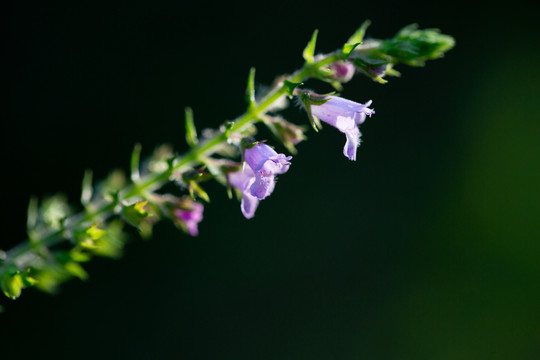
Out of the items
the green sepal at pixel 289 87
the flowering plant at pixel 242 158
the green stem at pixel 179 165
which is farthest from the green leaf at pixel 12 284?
the green sepal at pixel 289 87

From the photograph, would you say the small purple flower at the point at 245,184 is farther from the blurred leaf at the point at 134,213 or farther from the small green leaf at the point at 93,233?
the small green leaf at the point at 93,233

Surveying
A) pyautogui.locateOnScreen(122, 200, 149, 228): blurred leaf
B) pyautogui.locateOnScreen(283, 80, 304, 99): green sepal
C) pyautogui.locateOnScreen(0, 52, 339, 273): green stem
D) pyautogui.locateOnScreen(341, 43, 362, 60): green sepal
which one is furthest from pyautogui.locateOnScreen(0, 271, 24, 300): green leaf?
pyautogui.locateOnScreen(341, 43, 362, 60): green sepal

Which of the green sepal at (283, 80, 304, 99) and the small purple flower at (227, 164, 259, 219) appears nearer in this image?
the green sepal at (283, 80, 304, 99)

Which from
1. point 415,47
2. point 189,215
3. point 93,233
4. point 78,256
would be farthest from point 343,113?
point 78,256

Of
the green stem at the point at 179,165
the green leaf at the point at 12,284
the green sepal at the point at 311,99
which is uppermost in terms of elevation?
the green stem at the point at 179,165

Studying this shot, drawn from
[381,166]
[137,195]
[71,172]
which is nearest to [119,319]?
[71,172]

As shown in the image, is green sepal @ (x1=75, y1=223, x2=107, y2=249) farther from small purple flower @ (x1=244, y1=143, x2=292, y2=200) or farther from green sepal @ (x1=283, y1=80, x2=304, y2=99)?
green sepal @ (x1=283, y1=80, x2=304, y2=99)

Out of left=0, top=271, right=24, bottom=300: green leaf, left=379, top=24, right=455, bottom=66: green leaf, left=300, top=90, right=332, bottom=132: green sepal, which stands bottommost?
left=379, top=24, right=455, bottom=66: green leaf
